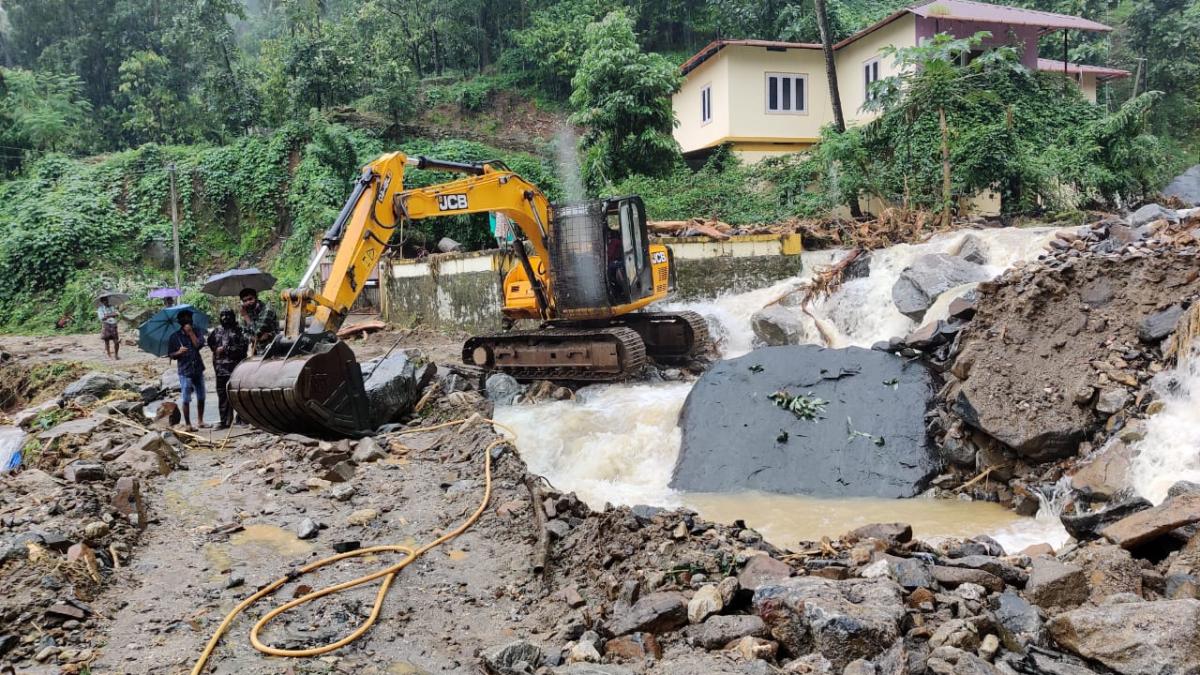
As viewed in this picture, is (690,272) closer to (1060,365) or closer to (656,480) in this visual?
(656,480)

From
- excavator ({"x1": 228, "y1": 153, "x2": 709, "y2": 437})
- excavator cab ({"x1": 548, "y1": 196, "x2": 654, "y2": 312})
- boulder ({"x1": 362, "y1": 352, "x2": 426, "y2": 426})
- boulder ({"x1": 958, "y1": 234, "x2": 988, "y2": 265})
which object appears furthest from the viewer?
boulder ({"x1": 958, "y1": 234, "x2": 988, "y2": 265})

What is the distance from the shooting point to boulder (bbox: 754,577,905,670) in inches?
121

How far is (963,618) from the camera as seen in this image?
129 inches

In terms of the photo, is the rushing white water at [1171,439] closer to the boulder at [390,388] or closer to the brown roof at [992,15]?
the boulder at [390,388]

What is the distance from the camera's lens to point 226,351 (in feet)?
27.7

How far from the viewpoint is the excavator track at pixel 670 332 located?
38.5 ft

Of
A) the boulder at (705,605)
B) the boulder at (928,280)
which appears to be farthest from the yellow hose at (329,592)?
the boulder at (928,280)

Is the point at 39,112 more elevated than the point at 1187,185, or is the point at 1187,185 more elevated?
the point at 39,112

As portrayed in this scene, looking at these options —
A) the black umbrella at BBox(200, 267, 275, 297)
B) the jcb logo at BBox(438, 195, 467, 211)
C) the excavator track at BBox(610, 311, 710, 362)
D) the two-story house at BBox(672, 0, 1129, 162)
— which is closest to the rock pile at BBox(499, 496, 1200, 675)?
the jcb logo at BBox(438, 195, 467, 211)

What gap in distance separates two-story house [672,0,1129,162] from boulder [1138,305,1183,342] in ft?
52.7

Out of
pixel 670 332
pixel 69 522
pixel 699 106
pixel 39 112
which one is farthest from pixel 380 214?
pixel 39 112

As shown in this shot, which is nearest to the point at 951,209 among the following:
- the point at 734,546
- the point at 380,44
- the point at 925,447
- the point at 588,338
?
the point at 588,338

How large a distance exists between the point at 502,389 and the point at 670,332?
2.71m

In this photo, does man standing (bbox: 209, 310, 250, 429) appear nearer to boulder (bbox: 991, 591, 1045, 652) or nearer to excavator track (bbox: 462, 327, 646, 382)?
excavator track (bbox: 462, 327, 646, 382)
